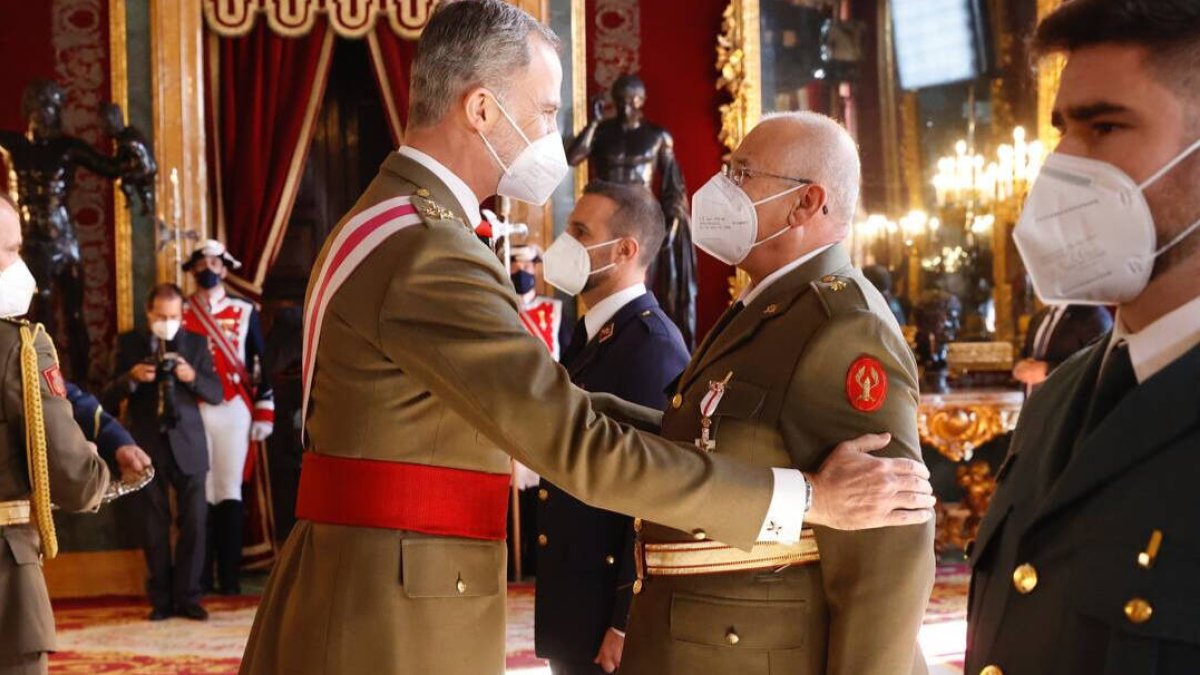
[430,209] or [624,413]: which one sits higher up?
[430,209]

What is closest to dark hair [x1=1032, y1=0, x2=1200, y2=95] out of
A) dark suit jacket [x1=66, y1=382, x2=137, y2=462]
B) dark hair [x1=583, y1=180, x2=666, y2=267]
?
dark hair [x1=583, y1=180, x2=666, y2=267]

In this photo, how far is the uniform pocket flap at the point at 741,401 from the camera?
1.90 meters

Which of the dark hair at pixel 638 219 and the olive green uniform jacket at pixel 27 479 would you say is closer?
the olive green uniform jacket at pixel 27 479

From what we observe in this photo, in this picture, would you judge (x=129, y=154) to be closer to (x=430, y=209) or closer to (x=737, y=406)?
(x=430, y=209)

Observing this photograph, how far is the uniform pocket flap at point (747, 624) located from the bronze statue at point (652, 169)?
14.6 ft

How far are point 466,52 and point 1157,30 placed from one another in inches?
42.7

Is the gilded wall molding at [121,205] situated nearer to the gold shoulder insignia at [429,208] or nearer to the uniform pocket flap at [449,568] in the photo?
the gold shoulder insignia at [429,208]

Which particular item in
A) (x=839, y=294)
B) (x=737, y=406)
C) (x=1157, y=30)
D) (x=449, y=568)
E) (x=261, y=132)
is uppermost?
(x=261, y=132)

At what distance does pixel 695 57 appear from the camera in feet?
22.8

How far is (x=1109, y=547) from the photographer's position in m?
1.11

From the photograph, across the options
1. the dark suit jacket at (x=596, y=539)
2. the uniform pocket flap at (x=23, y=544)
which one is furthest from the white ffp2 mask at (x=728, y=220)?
the uniform pocket flap at (x=23, y=544)

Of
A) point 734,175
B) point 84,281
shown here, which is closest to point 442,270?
point 734,175

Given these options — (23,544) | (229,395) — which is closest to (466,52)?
(23,544)

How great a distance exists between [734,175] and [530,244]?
4.19 meters
